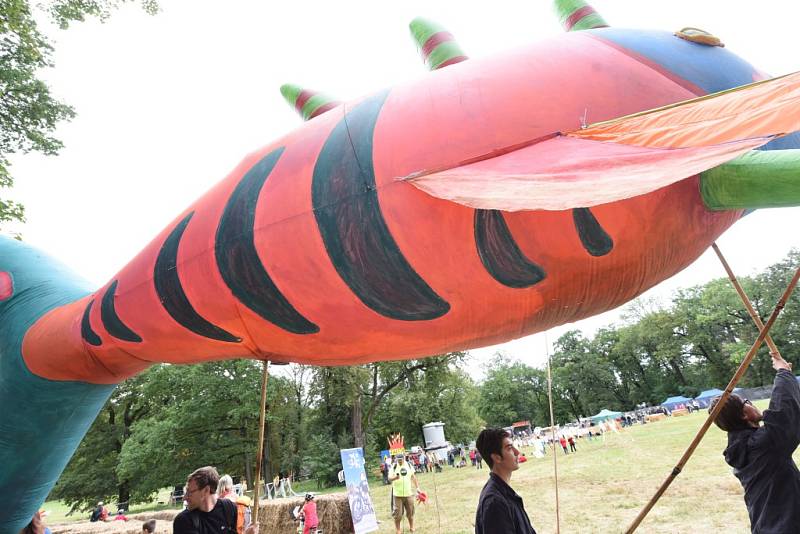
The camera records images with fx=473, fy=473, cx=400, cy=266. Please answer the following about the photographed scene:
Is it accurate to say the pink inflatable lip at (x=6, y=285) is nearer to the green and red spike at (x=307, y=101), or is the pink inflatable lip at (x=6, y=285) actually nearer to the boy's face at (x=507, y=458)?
the green and red spike at (x=307, y=101)

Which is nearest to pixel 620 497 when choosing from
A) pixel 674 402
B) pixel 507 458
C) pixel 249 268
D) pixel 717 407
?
pixel 717 407

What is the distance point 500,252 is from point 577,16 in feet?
5.31

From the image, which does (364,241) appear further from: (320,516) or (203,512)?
(320,516)

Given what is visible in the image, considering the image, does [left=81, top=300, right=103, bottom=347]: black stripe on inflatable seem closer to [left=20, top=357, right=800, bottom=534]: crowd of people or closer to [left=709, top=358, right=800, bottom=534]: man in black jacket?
[left=20, top=357, right=800, bottom=534]: crowd of people

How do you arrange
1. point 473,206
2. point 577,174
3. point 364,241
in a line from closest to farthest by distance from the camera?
point 577,174 < point 473,206 < point 364,241

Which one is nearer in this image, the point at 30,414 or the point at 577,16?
Answer: the point at 577,16

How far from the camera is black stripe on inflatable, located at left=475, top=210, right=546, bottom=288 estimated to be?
1.81 meters

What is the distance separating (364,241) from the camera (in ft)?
6.26

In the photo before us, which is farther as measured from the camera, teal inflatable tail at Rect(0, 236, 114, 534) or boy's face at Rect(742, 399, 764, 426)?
teal inflatable tail at Rect(0, 236, 114, 534)

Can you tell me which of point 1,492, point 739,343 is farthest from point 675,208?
point 739,343

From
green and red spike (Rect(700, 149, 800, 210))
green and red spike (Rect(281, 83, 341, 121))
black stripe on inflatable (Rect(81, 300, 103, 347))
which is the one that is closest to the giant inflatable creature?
green and red spike (Rect(700, 149, 800, 210))

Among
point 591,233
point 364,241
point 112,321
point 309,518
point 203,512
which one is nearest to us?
point 591,233

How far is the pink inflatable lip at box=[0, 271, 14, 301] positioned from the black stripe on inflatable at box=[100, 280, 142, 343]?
50.0 inches

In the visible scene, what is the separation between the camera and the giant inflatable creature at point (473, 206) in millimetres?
1504
